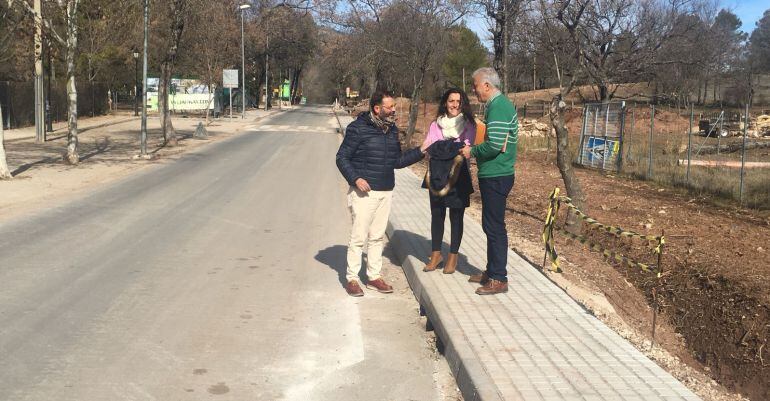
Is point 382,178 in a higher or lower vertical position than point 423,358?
higher

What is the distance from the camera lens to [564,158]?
10438mm

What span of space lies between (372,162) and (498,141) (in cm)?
114

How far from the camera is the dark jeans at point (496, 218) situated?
6.04m

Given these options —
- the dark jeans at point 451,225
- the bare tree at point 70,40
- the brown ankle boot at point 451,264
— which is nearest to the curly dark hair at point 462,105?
the dark jeans at point 451,225

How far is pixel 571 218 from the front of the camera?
33.9 feet

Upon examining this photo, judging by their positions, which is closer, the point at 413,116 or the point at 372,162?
the point at 372,162

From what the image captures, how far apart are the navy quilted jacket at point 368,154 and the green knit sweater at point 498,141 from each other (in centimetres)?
78

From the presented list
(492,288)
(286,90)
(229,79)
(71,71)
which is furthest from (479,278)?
(286,90)

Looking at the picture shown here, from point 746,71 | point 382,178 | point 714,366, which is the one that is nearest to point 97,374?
point 382,178

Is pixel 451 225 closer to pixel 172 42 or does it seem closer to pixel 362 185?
pixel 362 185

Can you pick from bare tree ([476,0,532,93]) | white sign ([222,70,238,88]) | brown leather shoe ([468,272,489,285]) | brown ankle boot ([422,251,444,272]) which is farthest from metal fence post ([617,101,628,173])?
white sign ([222,70,238,88])

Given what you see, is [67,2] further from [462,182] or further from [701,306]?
[701,306]

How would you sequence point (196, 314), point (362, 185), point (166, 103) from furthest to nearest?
point (166, 103) → point (362, 185) → point (196, 314)

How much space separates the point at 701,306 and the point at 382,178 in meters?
3.94
